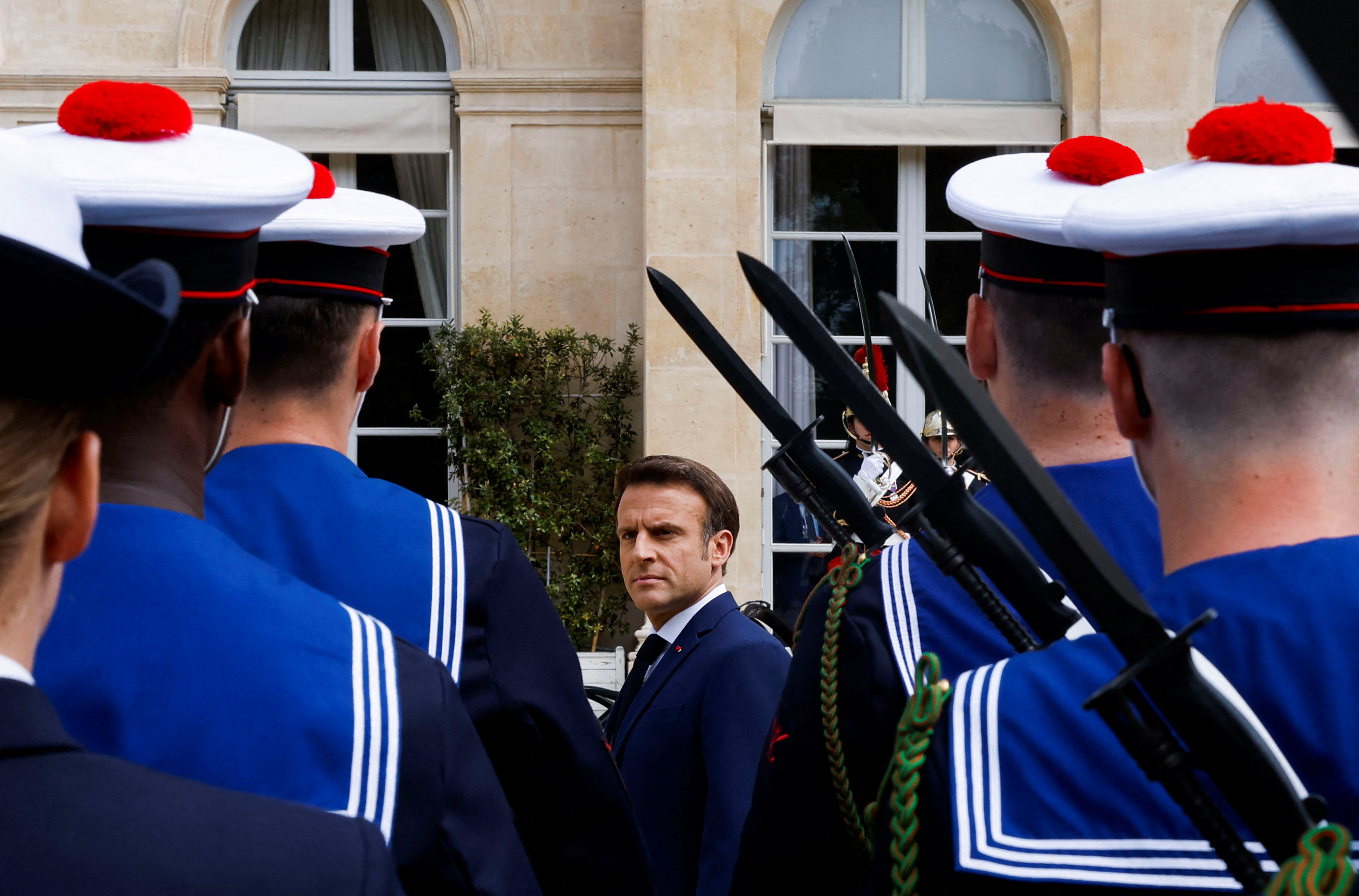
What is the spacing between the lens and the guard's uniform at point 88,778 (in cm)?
83

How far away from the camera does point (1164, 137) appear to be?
7.86 metres

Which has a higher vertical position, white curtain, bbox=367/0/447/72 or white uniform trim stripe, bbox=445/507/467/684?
white curtain, bbox=367/0/447/72

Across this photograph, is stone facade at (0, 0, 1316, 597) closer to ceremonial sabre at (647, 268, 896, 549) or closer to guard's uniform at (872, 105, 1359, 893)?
ceremonial sabre at (647, 268, 896, 549)

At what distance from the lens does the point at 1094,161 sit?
173 centimetres

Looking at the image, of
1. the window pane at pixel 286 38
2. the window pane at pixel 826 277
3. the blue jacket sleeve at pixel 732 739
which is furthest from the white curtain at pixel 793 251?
the blue jacket sleeve at pixel 732 739

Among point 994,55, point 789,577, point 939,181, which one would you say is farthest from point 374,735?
point 994,55

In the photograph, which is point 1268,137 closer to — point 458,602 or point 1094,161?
point 1094,161

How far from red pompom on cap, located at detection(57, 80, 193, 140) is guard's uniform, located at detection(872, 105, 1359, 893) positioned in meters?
0.91

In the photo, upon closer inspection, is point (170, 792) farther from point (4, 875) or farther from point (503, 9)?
point (503, 9)

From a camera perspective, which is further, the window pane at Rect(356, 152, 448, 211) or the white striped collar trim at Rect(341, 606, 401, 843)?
the window pane at Rect(356, 152, 448, 211)

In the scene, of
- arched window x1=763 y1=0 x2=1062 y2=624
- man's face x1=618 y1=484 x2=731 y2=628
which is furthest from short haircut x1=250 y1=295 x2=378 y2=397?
arched window x1=763 y1=0 x2=1062 y2=624

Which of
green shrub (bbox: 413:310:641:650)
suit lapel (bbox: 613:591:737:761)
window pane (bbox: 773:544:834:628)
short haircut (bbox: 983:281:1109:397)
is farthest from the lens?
window pane (bbox: 773:544:834:628)

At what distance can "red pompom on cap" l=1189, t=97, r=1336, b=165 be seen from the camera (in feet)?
3.91

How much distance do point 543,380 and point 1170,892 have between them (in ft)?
22.7
